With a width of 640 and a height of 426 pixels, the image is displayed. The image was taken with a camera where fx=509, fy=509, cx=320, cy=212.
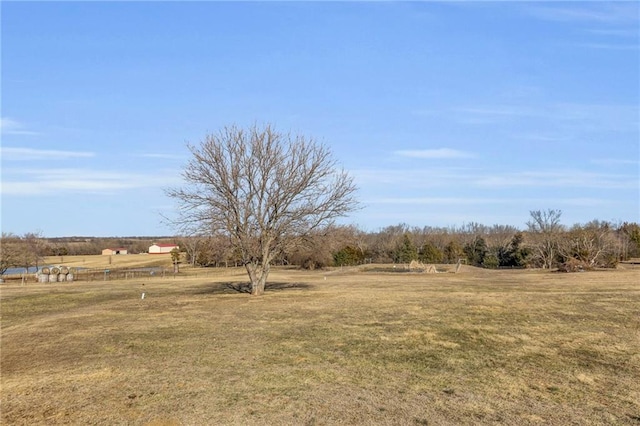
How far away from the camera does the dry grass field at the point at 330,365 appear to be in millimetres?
8281

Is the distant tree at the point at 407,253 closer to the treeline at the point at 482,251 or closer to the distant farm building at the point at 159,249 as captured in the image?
the treeline at the point at 482,251

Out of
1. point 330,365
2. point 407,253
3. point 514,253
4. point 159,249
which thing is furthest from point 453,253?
point 159,249

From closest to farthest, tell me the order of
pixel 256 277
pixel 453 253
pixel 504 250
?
pixel 256 277 → pixel 504 250 → pixel 453 253

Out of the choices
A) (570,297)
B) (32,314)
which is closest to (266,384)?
(32,314)

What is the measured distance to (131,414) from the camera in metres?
8.25

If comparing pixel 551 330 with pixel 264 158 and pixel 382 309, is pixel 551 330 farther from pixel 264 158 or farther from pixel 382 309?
pixel 264 158

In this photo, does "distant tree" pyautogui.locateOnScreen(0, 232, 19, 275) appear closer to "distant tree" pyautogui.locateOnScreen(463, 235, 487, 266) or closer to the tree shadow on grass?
the tree shadow on grass

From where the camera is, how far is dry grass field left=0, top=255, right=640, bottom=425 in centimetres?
828

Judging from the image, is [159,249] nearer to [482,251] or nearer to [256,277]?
[482,251]

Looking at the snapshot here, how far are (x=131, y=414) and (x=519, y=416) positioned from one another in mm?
6196

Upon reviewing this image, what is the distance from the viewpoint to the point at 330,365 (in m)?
11.5

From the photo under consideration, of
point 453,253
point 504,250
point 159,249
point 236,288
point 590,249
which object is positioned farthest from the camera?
point 159,249

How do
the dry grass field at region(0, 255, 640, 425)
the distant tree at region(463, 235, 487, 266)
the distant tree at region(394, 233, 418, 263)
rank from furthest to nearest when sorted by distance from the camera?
the distant tree at region(463, 235, 487, 266), the distant tree at region(394, 233, 418, 263), the dry grass field at region(0, 255, 640, 425)

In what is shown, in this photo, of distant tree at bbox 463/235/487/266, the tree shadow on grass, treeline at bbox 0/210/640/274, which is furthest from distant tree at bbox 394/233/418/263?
the tree shadow on grass
